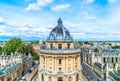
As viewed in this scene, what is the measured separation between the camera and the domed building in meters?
53.2

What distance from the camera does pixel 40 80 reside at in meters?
56.4

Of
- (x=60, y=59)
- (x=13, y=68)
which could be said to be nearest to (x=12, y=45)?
(x=13, y=68)

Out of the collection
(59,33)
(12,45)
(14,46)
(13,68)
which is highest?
(59,33)

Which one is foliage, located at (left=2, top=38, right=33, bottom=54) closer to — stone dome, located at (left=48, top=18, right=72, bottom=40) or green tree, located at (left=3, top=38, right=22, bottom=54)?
green tree, located at (left=3, top=38, right=22, bottom=54)

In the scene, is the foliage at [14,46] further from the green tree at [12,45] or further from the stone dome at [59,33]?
the stone dome at [59,33]

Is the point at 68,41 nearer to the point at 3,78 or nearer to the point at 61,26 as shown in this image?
the point at 61,26

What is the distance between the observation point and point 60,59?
53.5 m

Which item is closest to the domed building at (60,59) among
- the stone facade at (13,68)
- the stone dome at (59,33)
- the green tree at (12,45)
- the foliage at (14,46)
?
the stone dome at (59,33)

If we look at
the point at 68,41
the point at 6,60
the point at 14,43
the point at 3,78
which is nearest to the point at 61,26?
the point at 68,41

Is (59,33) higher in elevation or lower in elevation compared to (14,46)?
higher

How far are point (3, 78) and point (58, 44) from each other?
55.7ft

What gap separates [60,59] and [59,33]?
7468 millimetres

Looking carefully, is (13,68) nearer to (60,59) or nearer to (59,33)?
(60,59)

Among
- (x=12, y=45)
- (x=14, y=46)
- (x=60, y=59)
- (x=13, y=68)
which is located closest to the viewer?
(x=60, y=59)
